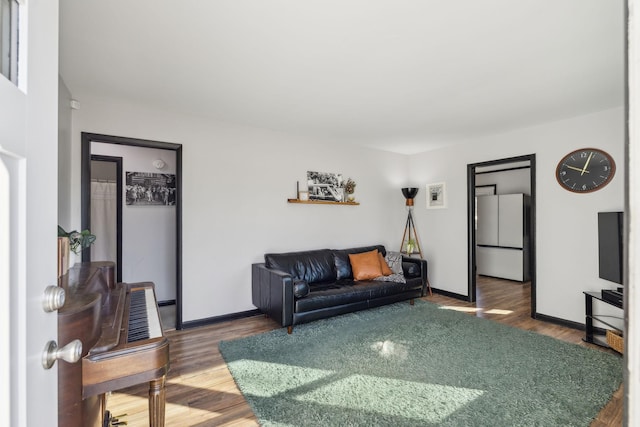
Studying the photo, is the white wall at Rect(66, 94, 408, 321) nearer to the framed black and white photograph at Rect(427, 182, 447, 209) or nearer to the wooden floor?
the wooden floor

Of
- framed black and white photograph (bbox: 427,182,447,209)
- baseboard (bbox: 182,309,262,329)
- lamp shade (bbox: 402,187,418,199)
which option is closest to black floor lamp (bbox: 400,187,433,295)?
lamp shade (bbox: 402,187,418,199)

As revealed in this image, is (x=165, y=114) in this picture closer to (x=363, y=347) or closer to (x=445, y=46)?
(x=445, y=46)

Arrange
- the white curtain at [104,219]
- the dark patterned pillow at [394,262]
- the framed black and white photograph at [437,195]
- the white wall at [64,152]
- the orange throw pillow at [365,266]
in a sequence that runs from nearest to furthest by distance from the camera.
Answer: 1. the white wall at [64,152]
2. the white curtain at [104,219]
3. the orange throw pillow at [365,266]
4. the dark patterned pillow at [394,262]
5. the framed black and white photograph at [437,195]

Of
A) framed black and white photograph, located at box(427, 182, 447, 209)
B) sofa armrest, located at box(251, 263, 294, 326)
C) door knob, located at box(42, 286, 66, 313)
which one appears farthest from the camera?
framed black and white photograph, located at box(427, 182, 447, 209)

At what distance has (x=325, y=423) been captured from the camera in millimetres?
1855

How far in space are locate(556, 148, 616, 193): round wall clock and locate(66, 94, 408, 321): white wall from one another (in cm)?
274

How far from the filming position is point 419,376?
7.84 feet

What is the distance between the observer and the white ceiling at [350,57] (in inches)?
68.4

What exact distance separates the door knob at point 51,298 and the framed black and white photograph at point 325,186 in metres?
3.71

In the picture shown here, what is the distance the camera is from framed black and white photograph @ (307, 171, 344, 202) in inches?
173

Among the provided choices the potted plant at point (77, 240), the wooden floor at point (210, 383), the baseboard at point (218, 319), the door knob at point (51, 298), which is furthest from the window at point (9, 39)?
the baseboard at point (218, 319)

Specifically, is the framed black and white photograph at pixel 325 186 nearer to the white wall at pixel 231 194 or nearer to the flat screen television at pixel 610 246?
the white wall at pixel 231 194

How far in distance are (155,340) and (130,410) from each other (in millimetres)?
1214
